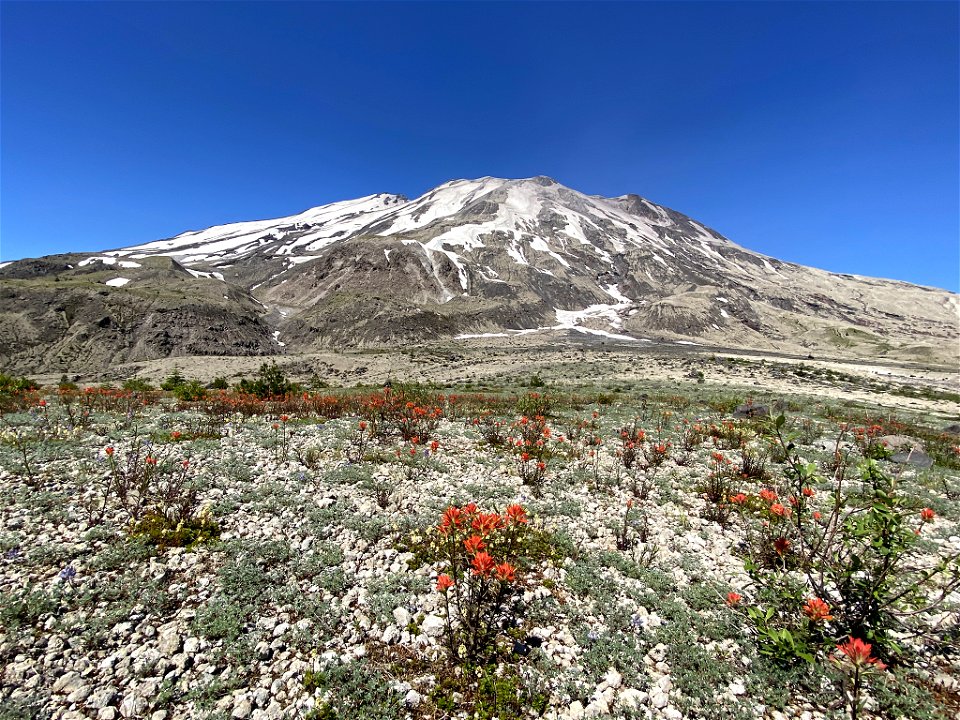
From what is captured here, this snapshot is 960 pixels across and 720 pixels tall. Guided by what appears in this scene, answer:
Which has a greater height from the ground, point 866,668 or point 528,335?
point 528,335

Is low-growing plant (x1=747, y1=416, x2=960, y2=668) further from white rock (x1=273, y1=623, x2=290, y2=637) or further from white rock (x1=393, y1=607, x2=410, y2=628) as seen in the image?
white rock (x1=273, y1=623, x2=290, y2=637)

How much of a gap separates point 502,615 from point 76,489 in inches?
337

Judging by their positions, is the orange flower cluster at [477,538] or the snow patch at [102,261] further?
the snow patch at [102,261]

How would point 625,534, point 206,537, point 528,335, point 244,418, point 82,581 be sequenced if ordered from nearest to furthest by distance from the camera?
point 82,581
point 206,537
point 625,534
point 244,418
point 528,335

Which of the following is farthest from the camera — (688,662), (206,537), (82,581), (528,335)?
(528,335)

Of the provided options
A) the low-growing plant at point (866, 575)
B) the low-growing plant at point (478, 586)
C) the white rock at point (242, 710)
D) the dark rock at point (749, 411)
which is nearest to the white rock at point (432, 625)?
the low-growing plant at point (478, 586)

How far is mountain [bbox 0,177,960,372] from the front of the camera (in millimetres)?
69562

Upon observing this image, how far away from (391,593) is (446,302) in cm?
11556

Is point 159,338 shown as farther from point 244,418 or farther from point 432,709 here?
point 432,709

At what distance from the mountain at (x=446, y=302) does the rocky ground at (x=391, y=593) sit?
7598 centimetres

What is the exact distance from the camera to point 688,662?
482 cm

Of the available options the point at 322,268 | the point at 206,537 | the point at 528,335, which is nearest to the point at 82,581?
the point at 206,537

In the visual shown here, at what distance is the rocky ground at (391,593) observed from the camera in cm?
429

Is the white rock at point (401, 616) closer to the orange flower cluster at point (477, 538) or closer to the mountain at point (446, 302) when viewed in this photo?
the orange flower cluster at point (477, 538)
